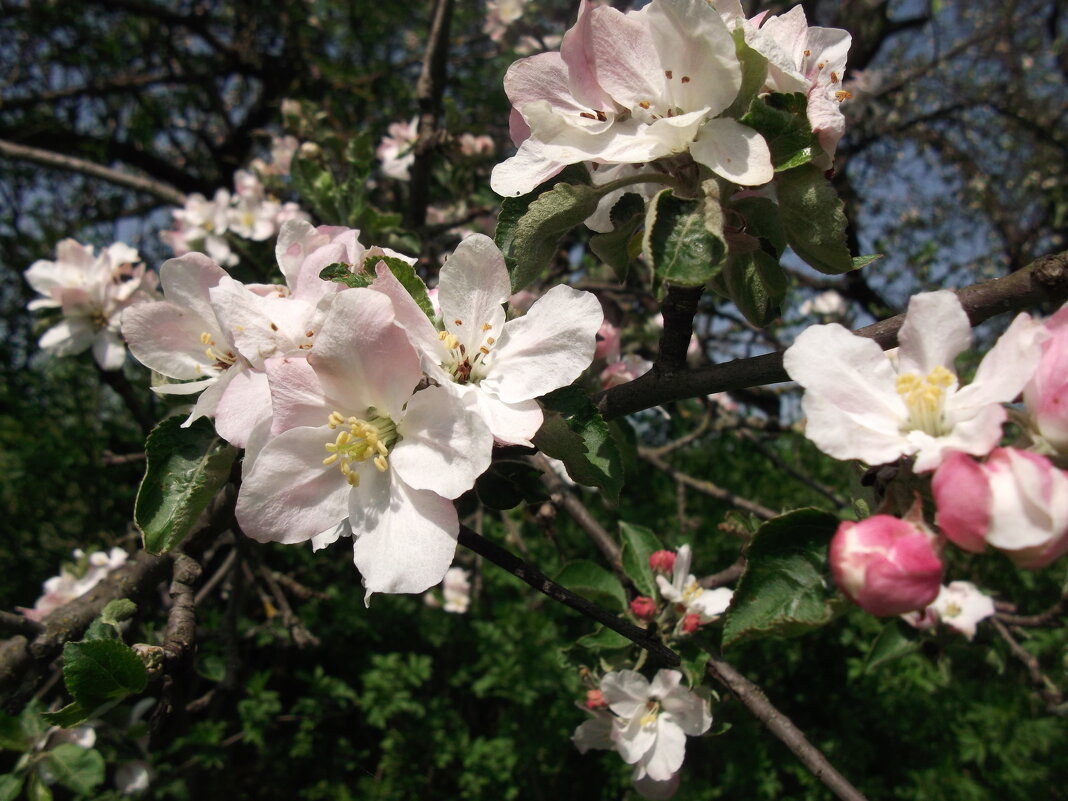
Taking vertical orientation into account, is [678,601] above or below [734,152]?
below

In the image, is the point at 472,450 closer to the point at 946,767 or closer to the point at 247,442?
the point at 247,442

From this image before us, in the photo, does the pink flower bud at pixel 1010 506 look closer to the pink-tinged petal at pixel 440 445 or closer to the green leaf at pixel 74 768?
the pink-tinged petal at pixel 440 445

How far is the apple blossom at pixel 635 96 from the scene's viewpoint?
742 millimetres

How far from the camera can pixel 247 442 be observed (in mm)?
819

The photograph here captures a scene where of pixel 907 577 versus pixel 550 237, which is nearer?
pixel 907 577

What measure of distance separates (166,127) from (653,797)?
5353 millimetres

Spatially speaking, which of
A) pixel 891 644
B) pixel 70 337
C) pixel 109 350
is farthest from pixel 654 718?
pixel 70 337

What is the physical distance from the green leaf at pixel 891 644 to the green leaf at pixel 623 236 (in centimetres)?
127

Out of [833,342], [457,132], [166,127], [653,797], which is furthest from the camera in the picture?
[166,127]

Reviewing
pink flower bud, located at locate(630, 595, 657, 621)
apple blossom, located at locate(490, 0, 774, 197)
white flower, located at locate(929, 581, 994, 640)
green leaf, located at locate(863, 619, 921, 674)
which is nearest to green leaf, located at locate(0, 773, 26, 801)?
pink flower bud, located at locate(630, 595, 657, 621)

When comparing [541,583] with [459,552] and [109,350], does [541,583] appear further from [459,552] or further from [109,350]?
[459,552]

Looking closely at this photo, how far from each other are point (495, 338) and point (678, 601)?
852 mm

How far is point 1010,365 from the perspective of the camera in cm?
64

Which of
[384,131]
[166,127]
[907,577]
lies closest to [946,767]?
[907,577]
